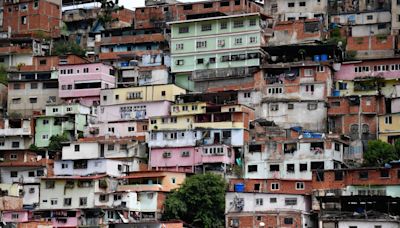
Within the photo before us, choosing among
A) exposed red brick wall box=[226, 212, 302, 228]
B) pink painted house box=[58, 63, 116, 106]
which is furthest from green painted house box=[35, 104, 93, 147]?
exposed red brick wall box=[226, 212, 302, 228]

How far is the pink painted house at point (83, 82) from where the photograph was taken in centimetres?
6072

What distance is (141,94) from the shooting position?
58.3 m

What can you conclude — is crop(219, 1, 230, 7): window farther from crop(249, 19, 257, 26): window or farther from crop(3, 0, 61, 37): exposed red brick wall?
crop(3, 0, 61, 37): exposed red brick wall

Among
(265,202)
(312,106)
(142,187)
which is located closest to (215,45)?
(312,106)

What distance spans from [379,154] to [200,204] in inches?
392

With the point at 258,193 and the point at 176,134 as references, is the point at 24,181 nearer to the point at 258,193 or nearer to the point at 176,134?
the point at 176,134

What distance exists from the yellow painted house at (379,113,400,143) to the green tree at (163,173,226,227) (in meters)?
10.3

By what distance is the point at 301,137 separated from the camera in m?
50.7

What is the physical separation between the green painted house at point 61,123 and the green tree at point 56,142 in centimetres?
62

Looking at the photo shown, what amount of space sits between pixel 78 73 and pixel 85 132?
16.1ft

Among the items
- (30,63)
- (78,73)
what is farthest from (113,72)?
(30,63)

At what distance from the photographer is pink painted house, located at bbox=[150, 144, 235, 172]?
5150cm

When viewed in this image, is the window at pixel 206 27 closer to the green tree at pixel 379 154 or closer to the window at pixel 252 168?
the window at pixel 252 168

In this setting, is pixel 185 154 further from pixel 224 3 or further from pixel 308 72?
pixel 224 3
